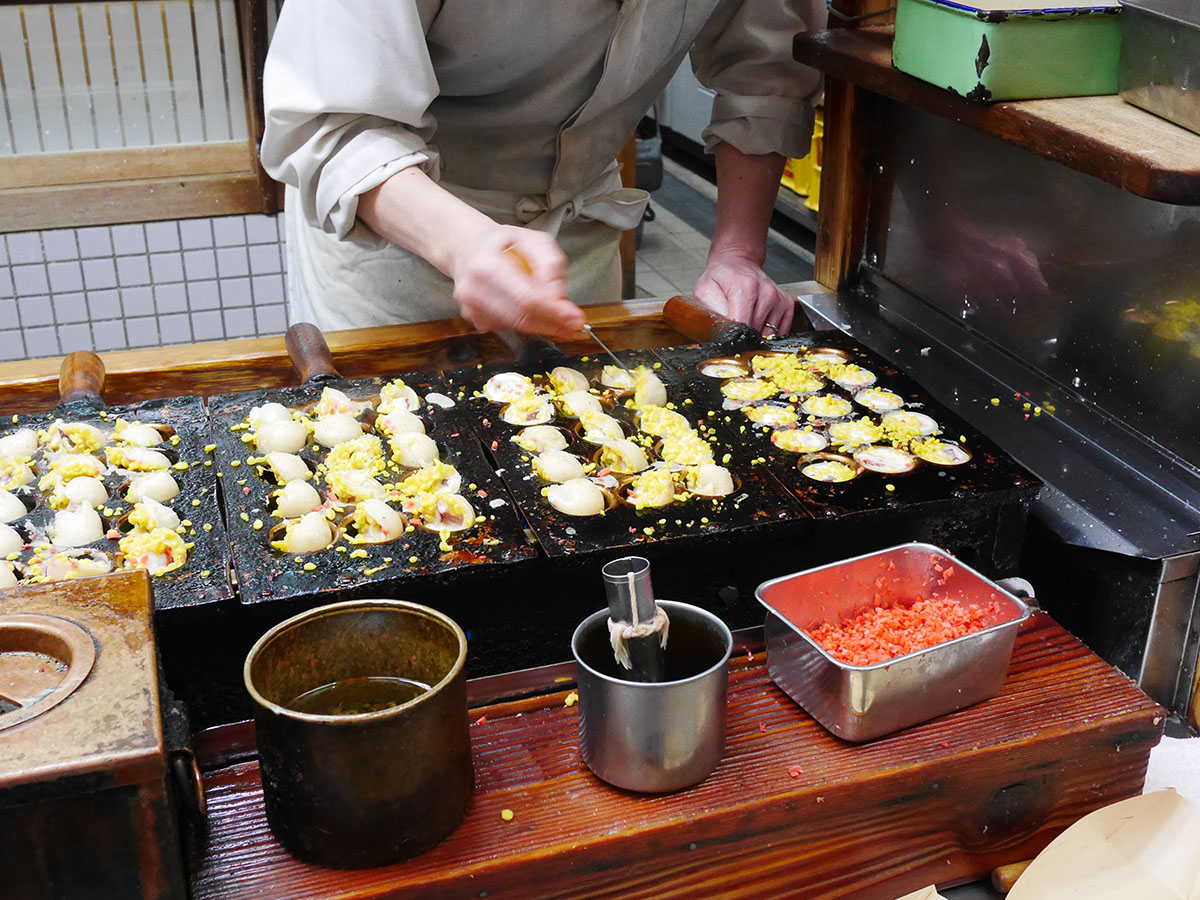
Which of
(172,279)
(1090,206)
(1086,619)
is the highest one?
(1090,206)

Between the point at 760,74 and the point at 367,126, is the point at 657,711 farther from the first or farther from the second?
the point at 760,74

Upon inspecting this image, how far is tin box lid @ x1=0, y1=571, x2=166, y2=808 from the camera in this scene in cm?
86

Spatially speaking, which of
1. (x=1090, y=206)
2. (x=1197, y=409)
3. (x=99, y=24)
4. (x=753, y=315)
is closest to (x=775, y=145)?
(x=753, y=315)

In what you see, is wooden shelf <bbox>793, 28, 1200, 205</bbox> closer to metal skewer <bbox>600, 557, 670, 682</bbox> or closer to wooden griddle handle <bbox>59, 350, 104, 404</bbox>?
metal skewer <bbox>600, 557, 670, 682</bbox>

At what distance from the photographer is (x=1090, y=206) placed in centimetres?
180

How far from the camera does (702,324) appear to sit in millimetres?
2217

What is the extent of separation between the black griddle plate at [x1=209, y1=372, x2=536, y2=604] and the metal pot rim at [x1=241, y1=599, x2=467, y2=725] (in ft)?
0.52

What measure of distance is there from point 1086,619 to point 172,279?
12.5 feet

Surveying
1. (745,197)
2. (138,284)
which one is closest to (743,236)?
(745,197)

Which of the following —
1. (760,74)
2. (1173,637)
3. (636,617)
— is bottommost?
(1173,637)

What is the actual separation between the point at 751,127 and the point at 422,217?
1017 mm

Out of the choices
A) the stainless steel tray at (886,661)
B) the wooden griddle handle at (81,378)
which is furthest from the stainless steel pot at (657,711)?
the wooden griddle handle at (81,378)

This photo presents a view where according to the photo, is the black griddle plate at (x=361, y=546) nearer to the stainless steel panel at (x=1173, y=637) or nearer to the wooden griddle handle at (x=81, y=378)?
the wooden griddle handle at (x=81, y=378)

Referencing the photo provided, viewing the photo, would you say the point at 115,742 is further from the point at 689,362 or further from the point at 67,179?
the point at 67,179
